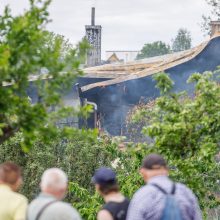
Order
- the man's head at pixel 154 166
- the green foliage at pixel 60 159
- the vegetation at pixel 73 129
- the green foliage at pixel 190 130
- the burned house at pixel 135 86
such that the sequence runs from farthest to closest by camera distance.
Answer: the burned house at pixel 135 86
the green foliage at pixel 60 159
the green foliage at pixel 190 130
the vegetation at pixel 73 129
the man's head at pixel 154 166

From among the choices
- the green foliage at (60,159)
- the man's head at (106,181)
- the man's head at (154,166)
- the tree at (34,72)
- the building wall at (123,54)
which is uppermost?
the tree at (34,72)

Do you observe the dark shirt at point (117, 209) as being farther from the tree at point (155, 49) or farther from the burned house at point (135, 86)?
the tree at point (155, 49)

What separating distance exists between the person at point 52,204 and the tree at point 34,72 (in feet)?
3.14

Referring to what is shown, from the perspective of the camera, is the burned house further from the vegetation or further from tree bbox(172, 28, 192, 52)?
tree bbox(172, 28, 192, 52)

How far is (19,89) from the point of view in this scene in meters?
8.48

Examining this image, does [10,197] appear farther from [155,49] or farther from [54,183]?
[155,49]

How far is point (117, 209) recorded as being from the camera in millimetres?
7996

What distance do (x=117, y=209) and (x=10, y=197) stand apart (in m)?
0.99

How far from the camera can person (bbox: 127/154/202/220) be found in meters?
7.92

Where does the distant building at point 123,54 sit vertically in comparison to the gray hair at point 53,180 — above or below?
below

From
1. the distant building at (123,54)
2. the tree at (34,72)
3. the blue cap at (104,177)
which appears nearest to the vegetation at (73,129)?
the tree at (34,72)

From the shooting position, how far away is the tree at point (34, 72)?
8.24 m

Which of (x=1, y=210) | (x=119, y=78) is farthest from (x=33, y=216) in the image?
(x=119, y=78)

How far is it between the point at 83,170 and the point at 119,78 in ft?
24.1
